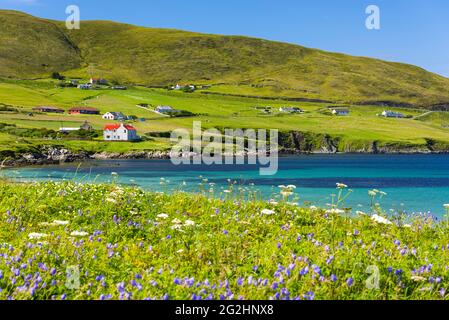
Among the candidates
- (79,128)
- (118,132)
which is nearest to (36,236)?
(118,132)

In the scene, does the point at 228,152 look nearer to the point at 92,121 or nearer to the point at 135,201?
the point at 92,121

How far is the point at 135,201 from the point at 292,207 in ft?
14.8

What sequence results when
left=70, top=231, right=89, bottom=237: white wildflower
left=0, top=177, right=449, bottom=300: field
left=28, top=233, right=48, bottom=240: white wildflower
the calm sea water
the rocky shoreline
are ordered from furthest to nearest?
the rocky shoreline
the calm sea water
left=70, top=231, right=89, bottom=237: white wildflower
left=28, top=233, right=48, bottom=240: white wildflower
left=0, top=177, right=449, bottom=300: field

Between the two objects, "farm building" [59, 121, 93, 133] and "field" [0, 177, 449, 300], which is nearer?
"field" [0, 177, 449, 300]

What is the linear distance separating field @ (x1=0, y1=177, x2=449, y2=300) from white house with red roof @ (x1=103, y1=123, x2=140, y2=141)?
154m

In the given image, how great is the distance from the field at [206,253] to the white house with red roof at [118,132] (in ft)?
504

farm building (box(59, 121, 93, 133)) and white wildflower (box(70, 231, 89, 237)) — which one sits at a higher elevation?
farm building (box(59, 121, 93, 133))

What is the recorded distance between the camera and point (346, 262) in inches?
312

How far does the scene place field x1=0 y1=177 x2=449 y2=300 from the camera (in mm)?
6871

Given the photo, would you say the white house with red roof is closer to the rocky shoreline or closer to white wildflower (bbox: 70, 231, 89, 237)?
the rocky shoreline

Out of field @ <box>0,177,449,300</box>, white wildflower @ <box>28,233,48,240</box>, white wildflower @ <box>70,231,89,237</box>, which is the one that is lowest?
field @ <box>0,177,449,300</box>

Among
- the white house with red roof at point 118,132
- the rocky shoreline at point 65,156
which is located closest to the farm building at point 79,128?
the white house with red roof at point 118,132

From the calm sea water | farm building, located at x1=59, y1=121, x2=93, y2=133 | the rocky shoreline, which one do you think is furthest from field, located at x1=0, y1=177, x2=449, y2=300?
farm building, located at x1=59, y1=121, x2=93, y2=133

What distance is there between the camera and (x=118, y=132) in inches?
6550
